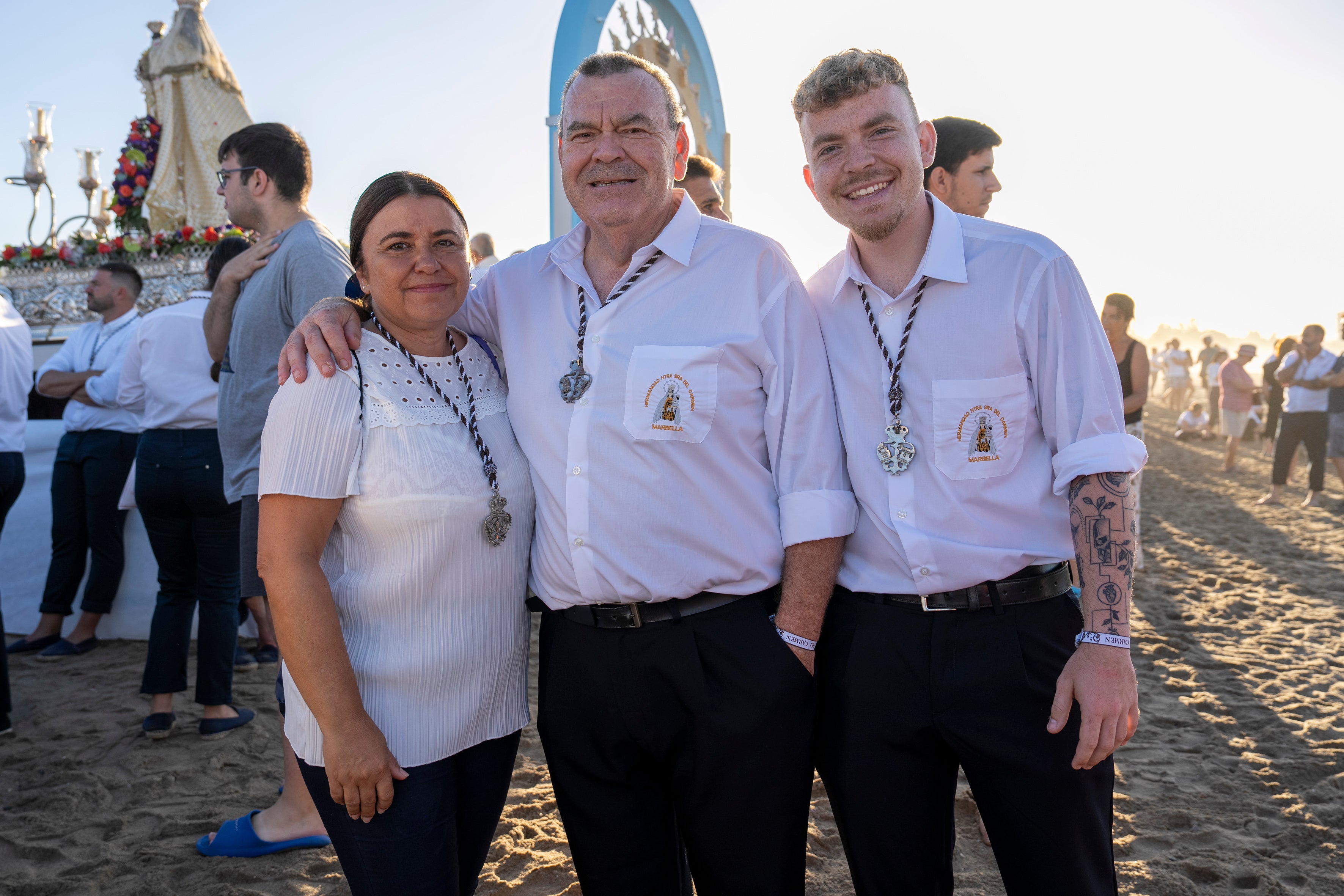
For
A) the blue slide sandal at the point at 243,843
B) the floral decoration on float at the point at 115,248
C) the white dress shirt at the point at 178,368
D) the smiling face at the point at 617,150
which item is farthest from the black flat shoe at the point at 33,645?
the smiling face at the point at 617,150

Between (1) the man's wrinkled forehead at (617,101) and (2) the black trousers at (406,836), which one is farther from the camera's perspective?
(1) the man's wrinkled forehead at (617,101)

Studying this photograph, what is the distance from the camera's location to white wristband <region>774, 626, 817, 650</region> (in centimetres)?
185

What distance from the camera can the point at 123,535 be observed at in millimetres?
5359

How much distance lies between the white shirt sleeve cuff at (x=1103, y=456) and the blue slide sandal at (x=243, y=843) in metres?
2.80

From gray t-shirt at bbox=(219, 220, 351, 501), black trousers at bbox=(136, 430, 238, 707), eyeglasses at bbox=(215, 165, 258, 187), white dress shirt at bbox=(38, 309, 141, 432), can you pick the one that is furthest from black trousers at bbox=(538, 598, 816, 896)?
white dress shirt at bbox=(38, 309, 141, 432)

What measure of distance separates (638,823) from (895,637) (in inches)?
29.2

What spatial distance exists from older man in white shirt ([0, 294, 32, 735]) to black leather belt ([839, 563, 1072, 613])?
4309 mm

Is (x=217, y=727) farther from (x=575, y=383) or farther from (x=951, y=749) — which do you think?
(x=951, y=749)

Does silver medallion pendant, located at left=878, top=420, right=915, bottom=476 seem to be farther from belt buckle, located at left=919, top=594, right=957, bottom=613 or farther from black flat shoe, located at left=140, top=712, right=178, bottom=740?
black flat shoe, located at left=140, top=712, right=178, bottom=740

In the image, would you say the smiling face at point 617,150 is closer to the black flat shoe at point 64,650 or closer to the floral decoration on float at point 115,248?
the black flat shoe at point 64,650

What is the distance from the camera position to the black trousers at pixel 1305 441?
10656 millimetres

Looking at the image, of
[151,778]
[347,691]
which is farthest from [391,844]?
[151,778]

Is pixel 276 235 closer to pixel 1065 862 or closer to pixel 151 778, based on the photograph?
pixel 151 778

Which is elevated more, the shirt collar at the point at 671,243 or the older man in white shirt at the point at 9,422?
the shirt collar at the point at 671,243
